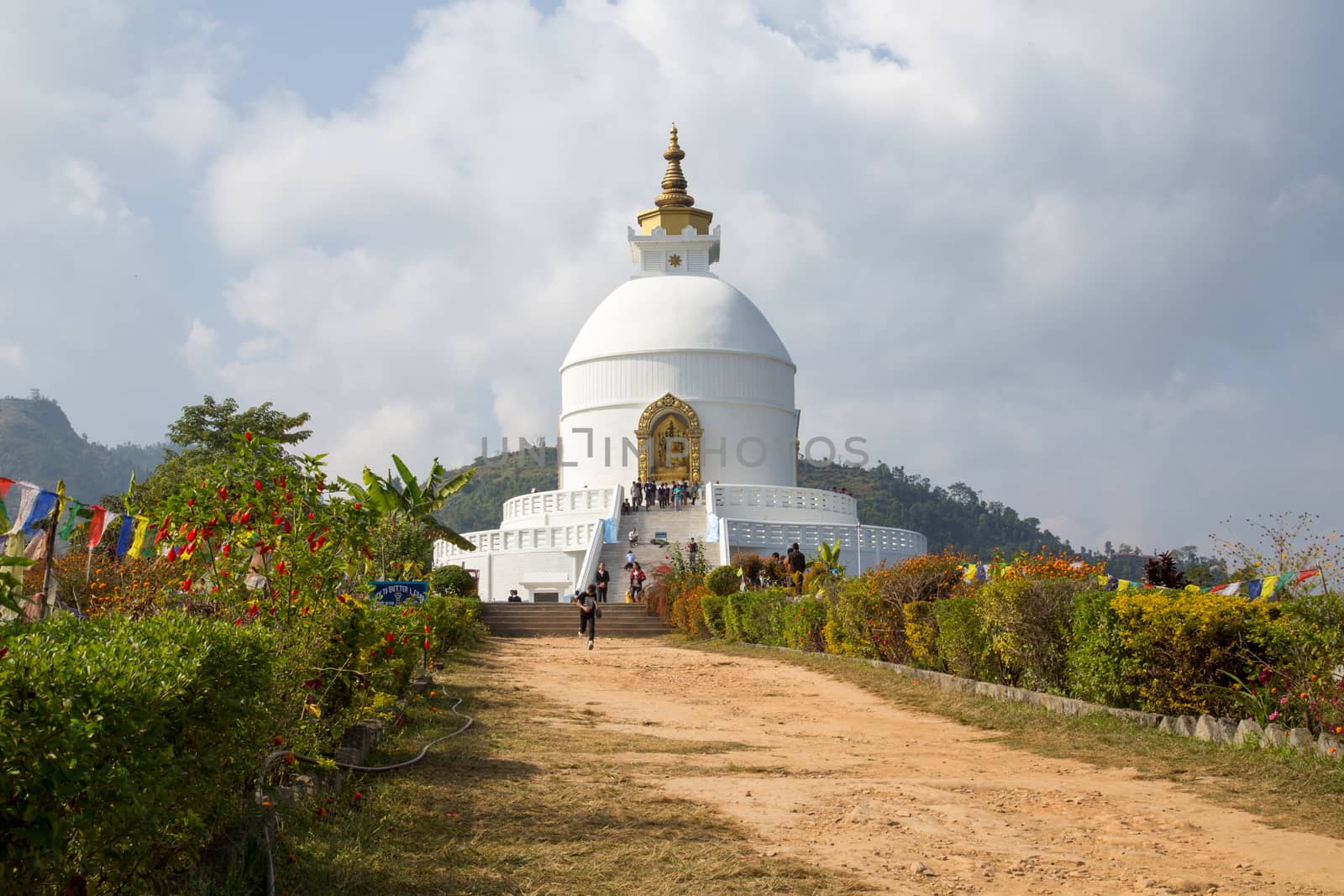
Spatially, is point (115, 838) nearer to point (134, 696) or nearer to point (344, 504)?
point (134, 696)

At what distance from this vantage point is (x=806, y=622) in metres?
17.5

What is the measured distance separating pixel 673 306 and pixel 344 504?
34.2m

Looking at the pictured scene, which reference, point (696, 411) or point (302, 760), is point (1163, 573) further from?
point (696, 411)

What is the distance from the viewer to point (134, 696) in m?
3.35

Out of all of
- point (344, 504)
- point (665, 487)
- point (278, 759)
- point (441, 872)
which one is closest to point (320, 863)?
point (441, 872)

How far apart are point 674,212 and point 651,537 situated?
16183 millimetres

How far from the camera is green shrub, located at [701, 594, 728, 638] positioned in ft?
71.1

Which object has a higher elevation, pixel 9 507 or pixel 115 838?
pixel 9 507

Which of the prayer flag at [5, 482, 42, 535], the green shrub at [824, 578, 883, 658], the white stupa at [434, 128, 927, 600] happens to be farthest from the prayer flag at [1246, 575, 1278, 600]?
the white stupa at [434, 128, 927, 600]

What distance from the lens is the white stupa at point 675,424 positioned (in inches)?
1265

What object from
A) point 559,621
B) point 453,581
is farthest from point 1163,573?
point 453,581

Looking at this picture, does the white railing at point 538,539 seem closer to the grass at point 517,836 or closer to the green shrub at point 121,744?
the grass at point 517,836

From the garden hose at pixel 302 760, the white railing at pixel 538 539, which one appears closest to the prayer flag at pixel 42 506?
the garden hose at pixel 302 760

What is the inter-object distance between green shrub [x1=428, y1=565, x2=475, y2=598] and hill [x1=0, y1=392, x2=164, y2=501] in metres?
100
